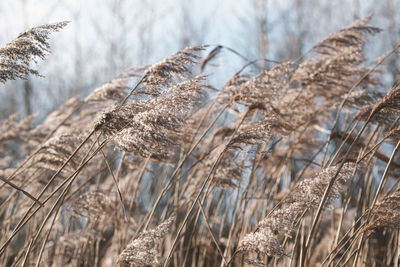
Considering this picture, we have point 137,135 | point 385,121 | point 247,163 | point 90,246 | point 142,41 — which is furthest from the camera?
point 142,41

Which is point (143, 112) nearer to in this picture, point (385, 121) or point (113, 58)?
point (385, 121)

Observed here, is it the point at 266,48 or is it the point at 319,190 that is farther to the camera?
the point at 266,48

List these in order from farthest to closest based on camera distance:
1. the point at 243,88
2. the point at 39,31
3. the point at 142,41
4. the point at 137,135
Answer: the point at 142,41
the point at 243,88
the point at 39,31
the point at 137,135

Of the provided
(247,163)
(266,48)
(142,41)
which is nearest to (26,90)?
(142,41)

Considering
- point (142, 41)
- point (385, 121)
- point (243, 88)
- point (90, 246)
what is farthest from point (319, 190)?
point (142, 41)

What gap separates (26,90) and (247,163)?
14.8 meters

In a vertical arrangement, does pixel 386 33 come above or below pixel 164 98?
below

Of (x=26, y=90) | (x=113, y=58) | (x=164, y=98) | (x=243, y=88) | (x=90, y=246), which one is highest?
(x=164, y=98)

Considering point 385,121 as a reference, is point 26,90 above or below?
below

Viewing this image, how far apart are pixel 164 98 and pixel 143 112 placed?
0.39 ft

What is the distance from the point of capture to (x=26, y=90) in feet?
51.6

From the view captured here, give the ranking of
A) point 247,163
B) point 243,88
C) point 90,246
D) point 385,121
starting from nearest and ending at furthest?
point 385,121 < point 243,88 < point 247,163 < point 90,246

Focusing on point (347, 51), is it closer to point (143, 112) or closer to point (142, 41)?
point (143, 112)

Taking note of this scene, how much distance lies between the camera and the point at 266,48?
1617 centimetres
